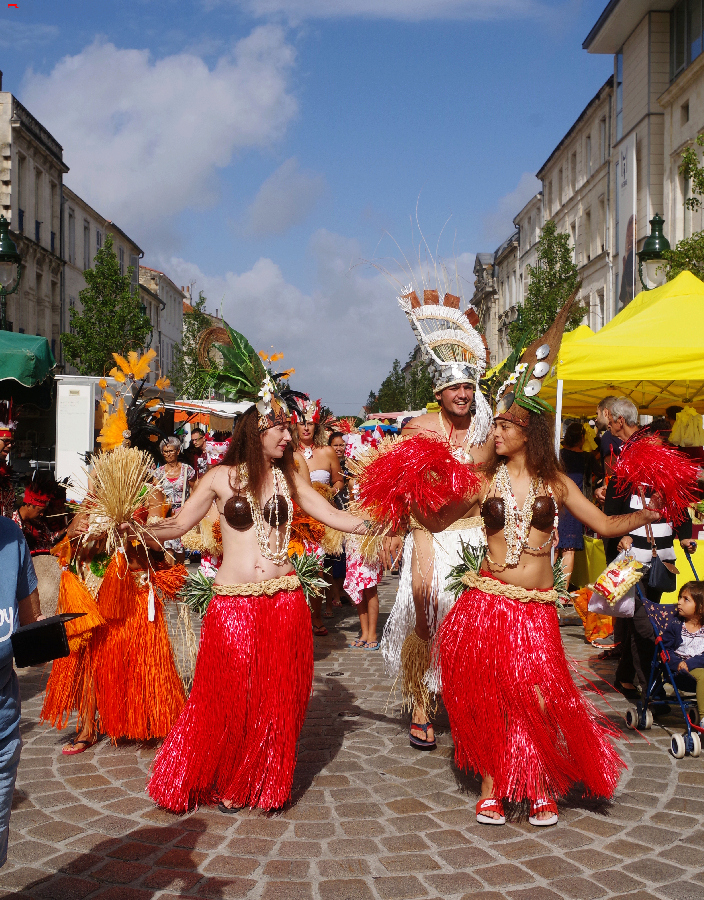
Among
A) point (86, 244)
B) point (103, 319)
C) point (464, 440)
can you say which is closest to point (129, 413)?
point (464, 440)

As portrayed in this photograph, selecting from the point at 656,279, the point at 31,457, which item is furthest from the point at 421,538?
the point at 31,457

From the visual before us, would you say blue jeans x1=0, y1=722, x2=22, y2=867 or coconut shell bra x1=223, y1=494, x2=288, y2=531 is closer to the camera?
blue jeans x1=0, y1=722, x2=22, y2=867

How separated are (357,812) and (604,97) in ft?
98.5

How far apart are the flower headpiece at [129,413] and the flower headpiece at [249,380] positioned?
43.2 inches

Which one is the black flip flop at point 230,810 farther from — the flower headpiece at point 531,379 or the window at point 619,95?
the window at point 619,95

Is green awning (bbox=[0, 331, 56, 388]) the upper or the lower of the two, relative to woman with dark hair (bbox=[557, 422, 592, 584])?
upper

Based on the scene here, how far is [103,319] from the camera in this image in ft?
101

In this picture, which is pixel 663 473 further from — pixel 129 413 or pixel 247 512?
pixel 129 413

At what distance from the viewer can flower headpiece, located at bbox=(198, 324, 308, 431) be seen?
416 centimetres

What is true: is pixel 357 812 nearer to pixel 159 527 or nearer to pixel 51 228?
pixel 159 527

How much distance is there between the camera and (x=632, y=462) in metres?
4.00

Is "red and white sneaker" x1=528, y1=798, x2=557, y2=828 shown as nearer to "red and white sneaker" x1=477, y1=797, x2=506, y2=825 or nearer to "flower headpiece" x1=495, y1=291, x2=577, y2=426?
"red and white sneaker" x1=477, y1=797, x2=506, y2=825

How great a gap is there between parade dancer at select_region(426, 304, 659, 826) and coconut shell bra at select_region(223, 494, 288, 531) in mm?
Result: 920

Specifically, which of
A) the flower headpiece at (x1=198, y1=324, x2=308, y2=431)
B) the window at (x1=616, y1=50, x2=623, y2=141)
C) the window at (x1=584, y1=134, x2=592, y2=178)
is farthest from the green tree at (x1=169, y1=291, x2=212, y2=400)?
the window at (x1=584, y1=134, x2=592, y2=178)
